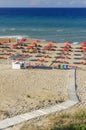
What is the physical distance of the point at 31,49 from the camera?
31078 mm

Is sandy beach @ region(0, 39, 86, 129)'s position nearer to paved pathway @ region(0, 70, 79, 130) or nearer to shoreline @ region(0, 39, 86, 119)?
shoreline @ region(0, 39, 86, 119)

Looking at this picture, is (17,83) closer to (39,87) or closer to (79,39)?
(39,87)

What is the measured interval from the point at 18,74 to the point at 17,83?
7.84ft

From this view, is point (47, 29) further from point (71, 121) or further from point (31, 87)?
point (71, 121)

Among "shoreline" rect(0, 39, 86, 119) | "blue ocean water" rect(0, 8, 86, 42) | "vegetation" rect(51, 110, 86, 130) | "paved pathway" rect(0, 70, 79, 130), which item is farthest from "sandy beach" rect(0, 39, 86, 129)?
"blue ocean water" rect(0, 8, 86, 42)

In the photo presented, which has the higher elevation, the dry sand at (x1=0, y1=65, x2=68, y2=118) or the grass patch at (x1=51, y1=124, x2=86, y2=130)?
the dry sand at (x1=0, y1=65, x2=68, y2=118)

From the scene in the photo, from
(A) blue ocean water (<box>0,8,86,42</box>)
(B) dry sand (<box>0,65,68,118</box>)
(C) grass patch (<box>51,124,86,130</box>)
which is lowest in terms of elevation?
(C) grass patch (<box>51,124,86,130</box>)

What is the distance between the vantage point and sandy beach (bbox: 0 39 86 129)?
51.7 feet

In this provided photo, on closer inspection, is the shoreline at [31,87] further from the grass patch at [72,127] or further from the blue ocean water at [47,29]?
the blue ocean water at [47,29]

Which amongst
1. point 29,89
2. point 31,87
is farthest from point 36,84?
point 29,89

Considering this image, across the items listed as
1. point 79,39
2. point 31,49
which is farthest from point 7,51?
point 79,39

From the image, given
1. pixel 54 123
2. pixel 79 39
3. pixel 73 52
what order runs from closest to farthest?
pixel 54 123 < pixel 73 52 < pixel 79 39

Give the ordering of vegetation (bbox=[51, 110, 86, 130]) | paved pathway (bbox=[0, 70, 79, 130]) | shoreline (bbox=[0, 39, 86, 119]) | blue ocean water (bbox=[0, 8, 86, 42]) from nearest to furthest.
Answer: vegetation (bbox=[51, 110, 86, 130]), paved pathway (bbox=[0, 70, 79, 130]), shoreline (bbox=[0, 39, 86, 119]), blue ocean water (bbox=[0, 8, 86, 42])

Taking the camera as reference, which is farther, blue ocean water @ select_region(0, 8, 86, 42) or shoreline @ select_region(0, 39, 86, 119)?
blue ocean water @ select_region(0, 8, 86, 42)
